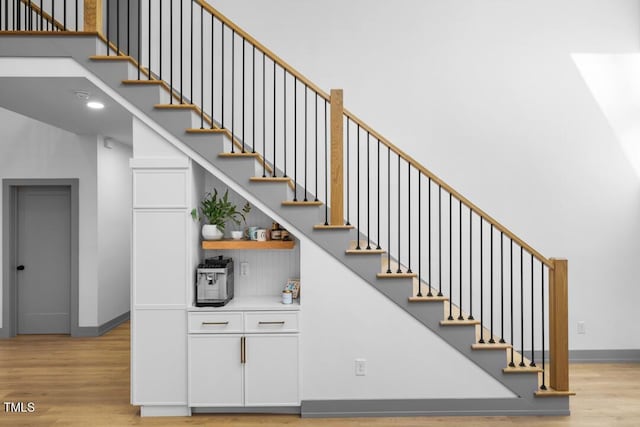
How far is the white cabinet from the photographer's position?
353 centimetres

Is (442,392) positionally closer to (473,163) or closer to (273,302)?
(273,302)

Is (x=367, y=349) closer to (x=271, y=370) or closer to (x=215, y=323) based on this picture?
(x=271, y=370)

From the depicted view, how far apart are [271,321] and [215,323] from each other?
47 centimetres

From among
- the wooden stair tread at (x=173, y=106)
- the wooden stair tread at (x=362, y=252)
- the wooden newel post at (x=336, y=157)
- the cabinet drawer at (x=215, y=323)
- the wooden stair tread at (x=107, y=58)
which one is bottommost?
the cabinet drawer at (x=215, y=323)

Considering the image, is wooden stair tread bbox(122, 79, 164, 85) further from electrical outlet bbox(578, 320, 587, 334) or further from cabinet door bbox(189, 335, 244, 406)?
electrical outlet bbox(578, 320, 587, 334)

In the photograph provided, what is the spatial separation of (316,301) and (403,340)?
0.80 metres

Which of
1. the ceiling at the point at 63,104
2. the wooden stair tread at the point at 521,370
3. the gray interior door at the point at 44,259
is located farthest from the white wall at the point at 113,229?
the wooden stair tread at the point at 521,370

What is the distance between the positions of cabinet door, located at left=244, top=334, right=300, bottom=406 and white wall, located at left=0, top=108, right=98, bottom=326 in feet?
10.8

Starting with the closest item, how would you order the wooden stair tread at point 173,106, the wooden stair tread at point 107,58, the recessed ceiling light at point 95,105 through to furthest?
the wooden stair tread at point 107,58
the wooden stair tread at point 173,106
the recessed ceiling light at point 95,105

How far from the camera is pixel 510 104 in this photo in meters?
4.95

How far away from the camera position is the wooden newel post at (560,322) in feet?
11.5

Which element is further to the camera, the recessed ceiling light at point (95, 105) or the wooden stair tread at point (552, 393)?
the recessed ceiling light at point (95, 105)

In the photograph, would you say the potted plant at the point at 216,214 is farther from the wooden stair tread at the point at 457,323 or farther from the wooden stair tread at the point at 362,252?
the wooden stair tread at the point at 457,323

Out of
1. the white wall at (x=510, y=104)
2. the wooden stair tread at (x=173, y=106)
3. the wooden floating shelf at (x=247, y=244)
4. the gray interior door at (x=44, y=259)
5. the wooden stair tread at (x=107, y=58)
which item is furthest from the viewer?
the gray interior door at (x=44, y=259)
